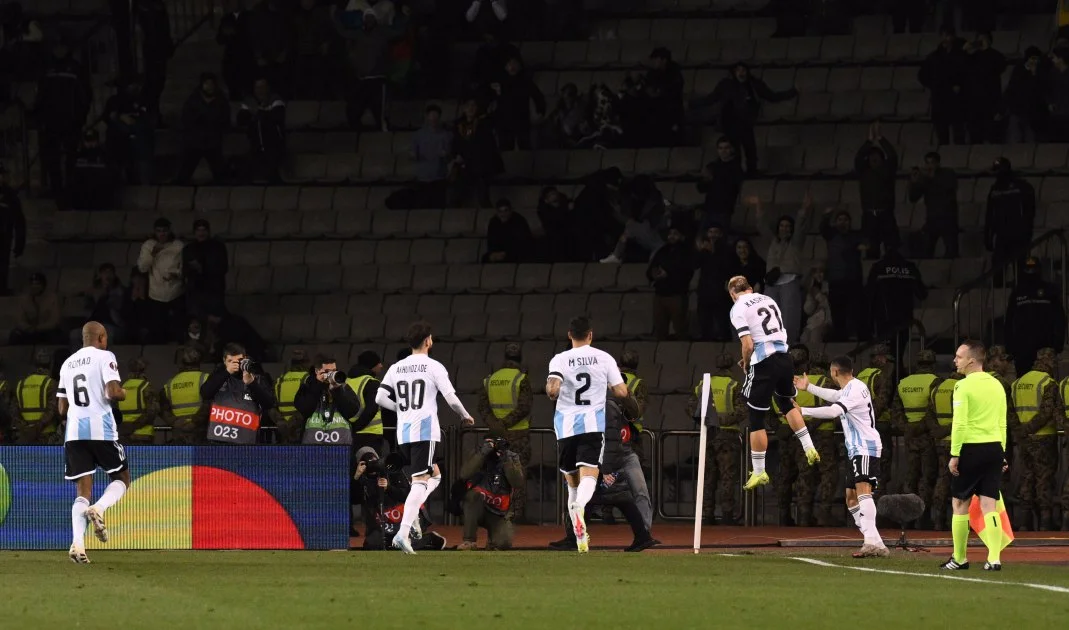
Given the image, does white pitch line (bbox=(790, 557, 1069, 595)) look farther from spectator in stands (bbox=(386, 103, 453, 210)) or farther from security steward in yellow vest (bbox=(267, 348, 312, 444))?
spectator in stands (bbox=(386, 103, 453, 210))

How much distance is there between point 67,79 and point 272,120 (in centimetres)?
335

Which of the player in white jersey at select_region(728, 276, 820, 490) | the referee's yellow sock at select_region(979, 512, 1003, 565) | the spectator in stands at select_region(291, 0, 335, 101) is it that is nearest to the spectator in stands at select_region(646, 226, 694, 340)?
the spectator in stands at select_region(291, 0, 335, 101)

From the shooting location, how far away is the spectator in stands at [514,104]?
32281 millimetres

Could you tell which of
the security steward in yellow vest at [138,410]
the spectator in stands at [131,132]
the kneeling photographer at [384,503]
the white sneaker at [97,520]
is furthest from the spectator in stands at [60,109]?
the white sneaker at [97,520]

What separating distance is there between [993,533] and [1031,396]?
7139mm

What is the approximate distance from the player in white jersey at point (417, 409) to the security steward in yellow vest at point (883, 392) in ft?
23.9

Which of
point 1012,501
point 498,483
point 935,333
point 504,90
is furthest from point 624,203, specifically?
point 498,483

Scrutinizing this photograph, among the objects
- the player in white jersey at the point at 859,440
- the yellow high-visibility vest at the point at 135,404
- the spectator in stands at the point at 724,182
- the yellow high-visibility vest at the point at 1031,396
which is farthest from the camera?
the spectator in stands at the point at 724,182

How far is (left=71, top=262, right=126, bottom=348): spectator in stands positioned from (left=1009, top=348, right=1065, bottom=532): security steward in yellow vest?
529 inches

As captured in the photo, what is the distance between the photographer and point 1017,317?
2636 cm

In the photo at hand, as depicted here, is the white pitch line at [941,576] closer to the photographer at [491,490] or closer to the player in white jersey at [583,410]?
the player in white jersey at [583,410]

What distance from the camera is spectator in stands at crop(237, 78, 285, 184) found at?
32.8m

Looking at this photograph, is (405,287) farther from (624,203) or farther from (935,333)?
(935,333)

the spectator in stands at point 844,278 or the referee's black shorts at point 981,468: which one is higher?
the spectator in stands at point 844,278
